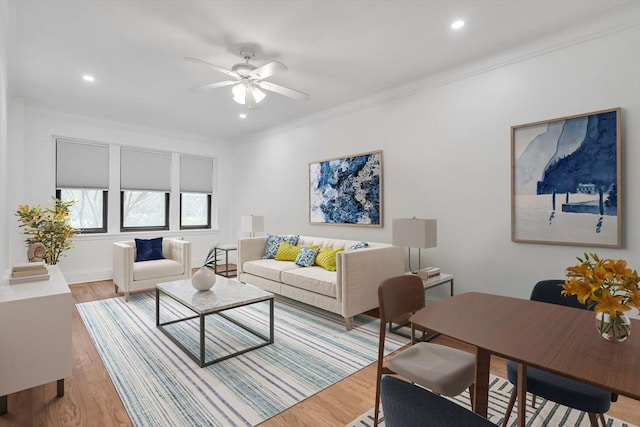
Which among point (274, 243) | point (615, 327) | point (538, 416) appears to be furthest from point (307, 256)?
point (615, 327)

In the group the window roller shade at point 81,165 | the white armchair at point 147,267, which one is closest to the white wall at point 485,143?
the white armchair at point 147,267

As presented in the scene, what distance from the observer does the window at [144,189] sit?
590 cm

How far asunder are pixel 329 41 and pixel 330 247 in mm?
2488

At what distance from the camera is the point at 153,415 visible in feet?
6.45

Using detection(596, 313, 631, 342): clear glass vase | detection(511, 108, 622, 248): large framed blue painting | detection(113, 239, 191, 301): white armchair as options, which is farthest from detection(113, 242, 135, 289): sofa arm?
detection(596, 313, 631, 342): clear glass vase

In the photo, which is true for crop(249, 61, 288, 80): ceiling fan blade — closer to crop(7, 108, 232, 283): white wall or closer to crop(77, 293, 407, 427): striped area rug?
crop(77, 293, 407, 427): striped area rug

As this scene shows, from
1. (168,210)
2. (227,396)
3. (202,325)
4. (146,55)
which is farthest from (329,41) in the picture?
(168,210)

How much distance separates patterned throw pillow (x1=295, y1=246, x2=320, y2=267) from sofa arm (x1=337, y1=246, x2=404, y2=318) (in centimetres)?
102

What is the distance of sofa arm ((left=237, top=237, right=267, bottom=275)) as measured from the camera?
4.87m

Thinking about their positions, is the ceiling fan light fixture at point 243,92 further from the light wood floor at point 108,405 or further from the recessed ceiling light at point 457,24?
the light wood floor at point 108,405

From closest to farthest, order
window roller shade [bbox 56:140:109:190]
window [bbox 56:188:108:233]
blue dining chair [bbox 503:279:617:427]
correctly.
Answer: blue dining chair [bbox 503:279:617:427]
window roller shade [bbox 56:140:109:190]
window [bbox 56:188:108:233]

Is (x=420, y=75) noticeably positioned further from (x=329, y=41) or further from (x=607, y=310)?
(x=607, y=310)

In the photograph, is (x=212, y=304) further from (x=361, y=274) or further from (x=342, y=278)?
(x=361, y=274)

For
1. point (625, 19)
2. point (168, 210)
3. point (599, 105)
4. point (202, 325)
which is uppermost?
point (625, 19)
